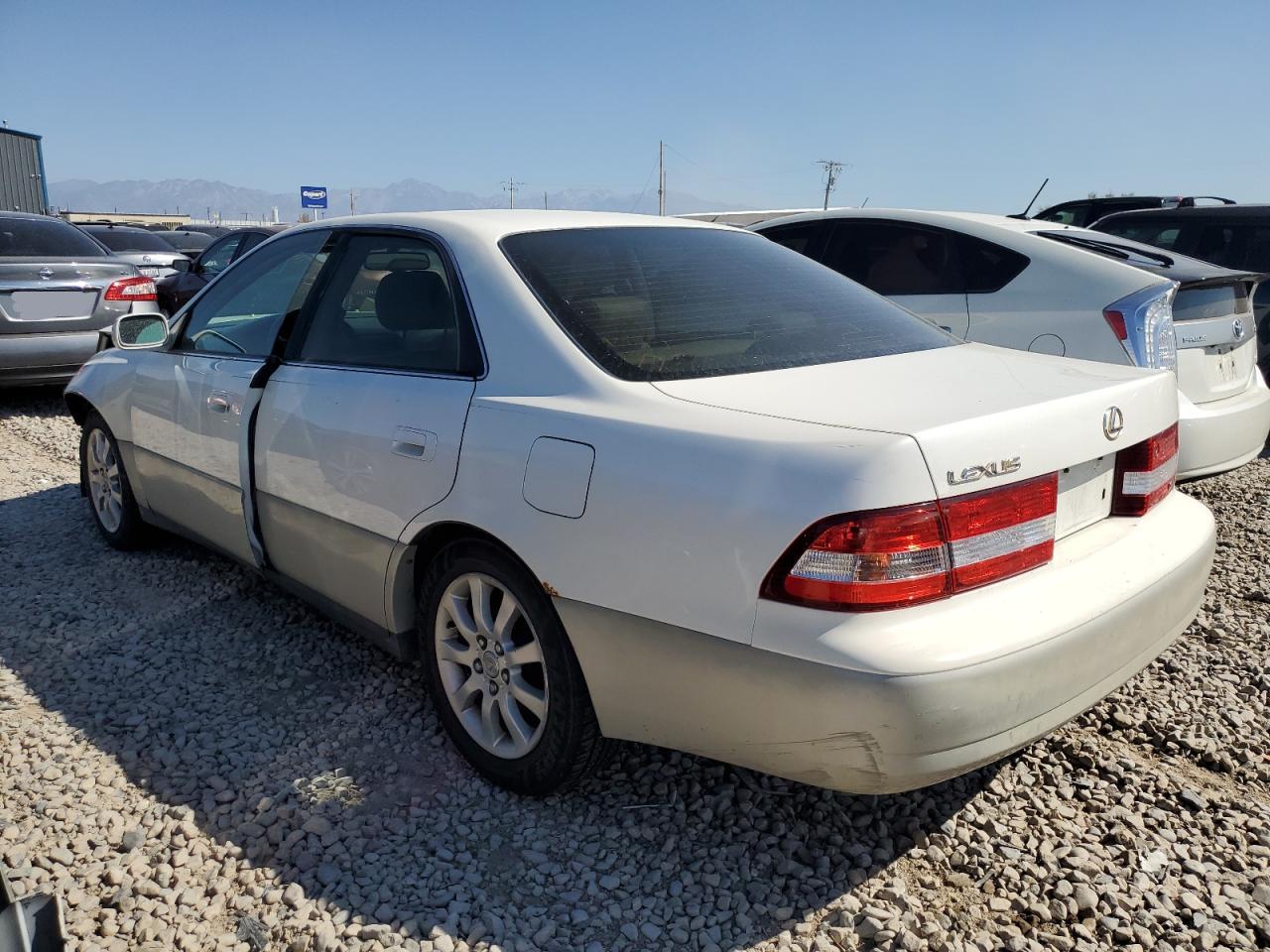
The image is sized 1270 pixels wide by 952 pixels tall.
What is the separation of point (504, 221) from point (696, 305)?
2.31 feet

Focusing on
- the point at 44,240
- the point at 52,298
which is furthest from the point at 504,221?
Answer: the point at 44,240

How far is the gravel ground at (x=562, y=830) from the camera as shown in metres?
2.20

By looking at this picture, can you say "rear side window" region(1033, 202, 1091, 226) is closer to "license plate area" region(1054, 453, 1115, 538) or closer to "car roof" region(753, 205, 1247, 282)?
"car roof" region(753, 205, 1247, 282)

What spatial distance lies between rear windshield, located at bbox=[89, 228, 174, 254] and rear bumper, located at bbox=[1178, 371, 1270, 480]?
1238cm

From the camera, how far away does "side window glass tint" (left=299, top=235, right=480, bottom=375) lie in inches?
109

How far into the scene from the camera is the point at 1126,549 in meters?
2.38

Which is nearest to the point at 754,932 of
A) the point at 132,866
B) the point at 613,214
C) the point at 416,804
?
the point at 416,804

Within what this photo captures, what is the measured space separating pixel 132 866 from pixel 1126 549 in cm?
260

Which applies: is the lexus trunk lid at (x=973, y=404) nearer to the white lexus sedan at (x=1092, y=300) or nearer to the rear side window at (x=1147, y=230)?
the white lexus sedan at (x=1092, y=300)

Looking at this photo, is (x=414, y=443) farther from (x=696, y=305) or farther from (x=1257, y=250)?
(x=1257, y=250)

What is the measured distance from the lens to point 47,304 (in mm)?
7391

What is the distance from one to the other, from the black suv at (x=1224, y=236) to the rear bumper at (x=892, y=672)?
230 inches

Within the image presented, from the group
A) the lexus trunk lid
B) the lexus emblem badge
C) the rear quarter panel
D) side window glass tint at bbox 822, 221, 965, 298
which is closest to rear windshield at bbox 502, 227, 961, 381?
the lexus trunk lid

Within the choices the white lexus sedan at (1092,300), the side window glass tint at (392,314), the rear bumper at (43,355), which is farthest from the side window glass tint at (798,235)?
the rear bumper at (43,355)
